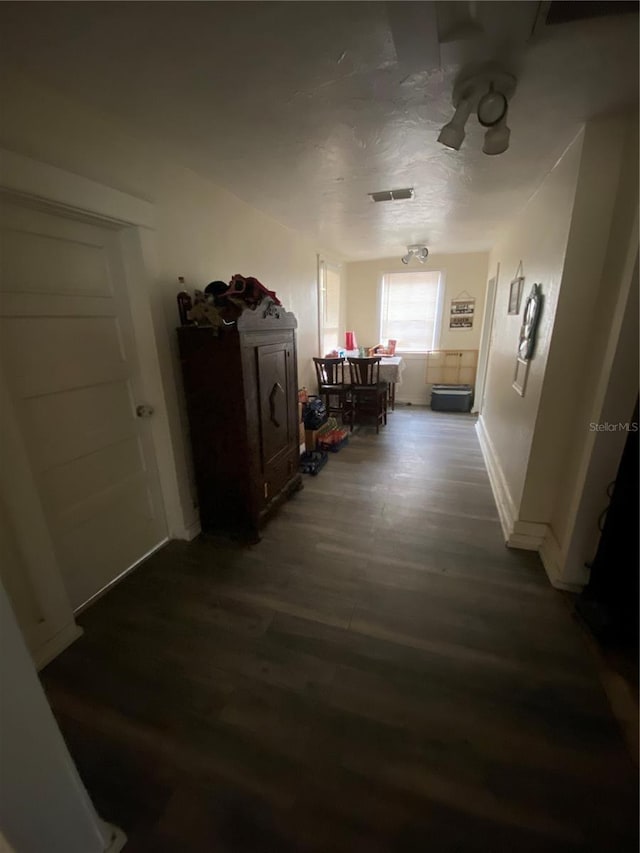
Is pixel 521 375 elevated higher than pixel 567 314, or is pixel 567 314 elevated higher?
pixel 567 314

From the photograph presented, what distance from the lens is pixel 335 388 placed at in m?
4.27

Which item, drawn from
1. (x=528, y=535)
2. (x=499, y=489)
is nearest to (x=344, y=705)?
(x=528, y=535)

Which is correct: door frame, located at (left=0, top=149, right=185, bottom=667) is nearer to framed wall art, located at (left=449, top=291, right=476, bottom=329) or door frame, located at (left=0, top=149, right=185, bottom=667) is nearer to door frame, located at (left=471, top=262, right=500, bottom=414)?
door frame, located at (left=471, top=262, right=500, bottom=414)

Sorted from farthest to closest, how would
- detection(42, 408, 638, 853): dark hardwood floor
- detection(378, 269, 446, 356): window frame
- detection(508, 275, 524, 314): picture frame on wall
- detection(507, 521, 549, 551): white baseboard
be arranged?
detection(378, 269, 446, 356): window frame < detection(508, 275, 524, 314): picture frame on wall < detection(507, 521, 549, 551): white baseboard < detection(42, 408, 638, 853): dark hardwood floor

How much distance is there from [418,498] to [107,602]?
2200mm

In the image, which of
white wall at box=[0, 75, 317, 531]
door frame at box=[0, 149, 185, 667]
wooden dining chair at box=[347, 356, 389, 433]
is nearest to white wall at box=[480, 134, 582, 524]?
wooden dining chair at box=[347, 356, 389, 433]

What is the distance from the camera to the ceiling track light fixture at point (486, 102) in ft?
4.13

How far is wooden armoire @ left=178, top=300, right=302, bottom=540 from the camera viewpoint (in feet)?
6.40

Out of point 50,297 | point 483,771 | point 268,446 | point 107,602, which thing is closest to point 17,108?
point 50,297

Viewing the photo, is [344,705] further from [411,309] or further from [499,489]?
[411,309]

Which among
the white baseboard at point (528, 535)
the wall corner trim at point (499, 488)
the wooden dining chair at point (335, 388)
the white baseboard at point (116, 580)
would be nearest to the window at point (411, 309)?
the wooden dining chair at point (335, 388)

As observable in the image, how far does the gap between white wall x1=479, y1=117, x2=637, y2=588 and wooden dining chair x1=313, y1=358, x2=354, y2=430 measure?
7.05ft

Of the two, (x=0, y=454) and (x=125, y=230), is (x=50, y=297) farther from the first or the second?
(x=0, y=454)

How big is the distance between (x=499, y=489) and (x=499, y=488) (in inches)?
0.4
